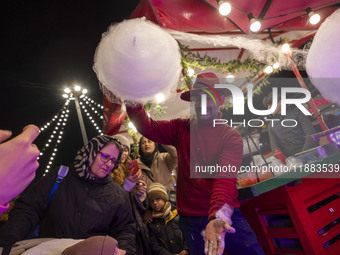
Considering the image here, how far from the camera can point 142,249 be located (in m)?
2.41

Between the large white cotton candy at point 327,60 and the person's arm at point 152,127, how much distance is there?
4.68 ft

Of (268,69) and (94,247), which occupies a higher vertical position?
(268,69)

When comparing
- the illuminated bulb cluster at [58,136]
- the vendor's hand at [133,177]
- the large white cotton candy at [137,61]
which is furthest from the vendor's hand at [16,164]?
the illuminated bulb cluster at [58,136]

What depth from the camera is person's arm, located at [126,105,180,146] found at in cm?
184

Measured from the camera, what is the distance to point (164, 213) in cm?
303

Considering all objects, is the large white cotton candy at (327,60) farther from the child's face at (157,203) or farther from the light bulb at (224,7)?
the child's face at (157,203)

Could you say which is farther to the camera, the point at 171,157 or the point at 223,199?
the point at 171,157

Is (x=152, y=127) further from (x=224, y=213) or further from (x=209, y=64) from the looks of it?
(x=209, y=64)

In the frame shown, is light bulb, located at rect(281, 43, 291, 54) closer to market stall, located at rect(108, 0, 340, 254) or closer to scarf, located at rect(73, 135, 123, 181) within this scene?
market stall, located at rect(108, 0, 340, 254)

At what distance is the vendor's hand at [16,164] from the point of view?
0.61 meters

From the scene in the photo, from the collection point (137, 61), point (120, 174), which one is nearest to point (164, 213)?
point (120, 174)

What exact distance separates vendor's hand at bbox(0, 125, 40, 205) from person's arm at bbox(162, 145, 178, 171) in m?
2.89

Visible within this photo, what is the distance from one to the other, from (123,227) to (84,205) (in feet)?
1.32

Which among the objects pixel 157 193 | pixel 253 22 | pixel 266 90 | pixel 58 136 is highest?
pixel 58 136
